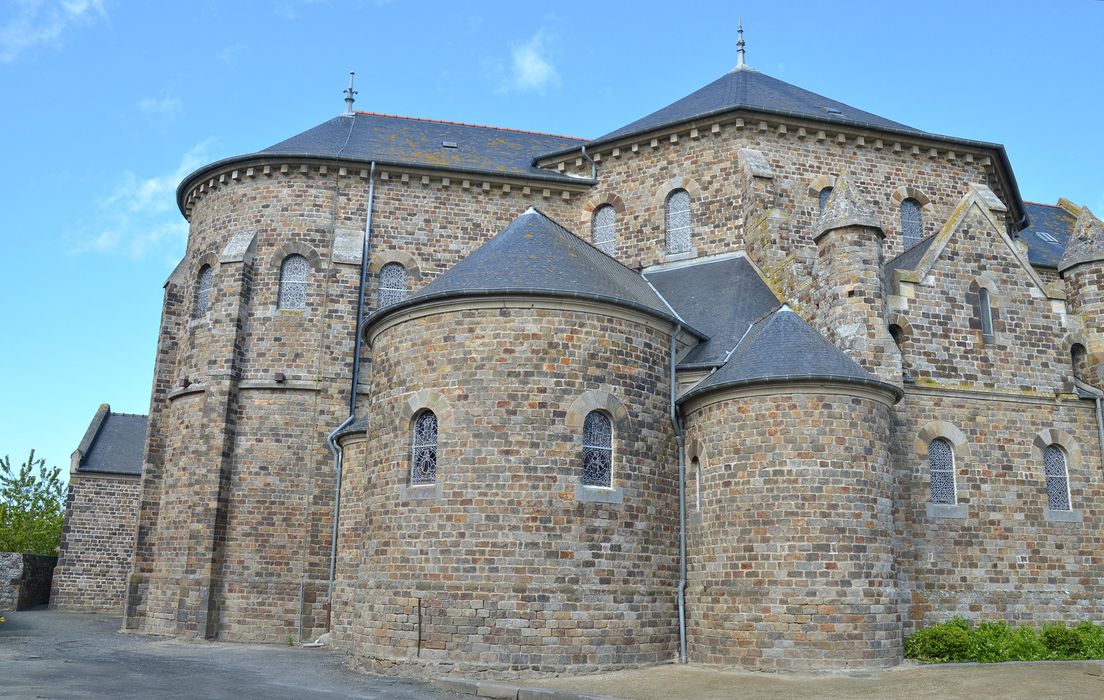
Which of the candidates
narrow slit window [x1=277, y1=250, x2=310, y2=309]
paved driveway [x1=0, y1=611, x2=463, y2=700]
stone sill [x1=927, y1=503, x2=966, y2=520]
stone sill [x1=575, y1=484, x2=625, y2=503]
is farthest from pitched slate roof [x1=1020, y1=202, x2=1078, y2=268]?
paved driveway [x1=0, y1=611, x2=463, y2=700]

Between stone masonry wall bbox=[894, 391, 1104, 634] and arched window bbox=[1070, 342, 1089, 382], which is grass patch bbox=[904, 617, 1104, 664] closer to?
stone masonry wall bbox=[894, 391, 1104, 634]

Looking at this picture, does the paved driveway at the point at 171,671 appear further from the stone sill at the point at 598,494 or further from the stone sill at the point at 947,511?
the stone sill at the point at 947,511

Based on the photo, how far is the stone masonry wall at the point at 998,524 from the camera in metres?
16.2

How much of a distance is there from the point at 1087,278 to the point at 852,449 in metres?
8.44

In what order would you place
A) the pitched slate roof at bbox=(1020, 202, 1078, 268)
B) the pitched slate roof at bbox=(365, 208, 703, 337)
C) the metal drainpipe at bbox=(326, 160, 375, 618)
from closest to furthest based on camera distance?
the pitched slate roof at bbox=(365, 208, 703, 337) < the metal drainpipe at bbox=(326, 160, 375, 618) < the pitched slate roof at bbox=(1020, 202, 1078, 268)

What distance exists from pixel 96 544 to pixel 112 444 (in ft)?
14.1

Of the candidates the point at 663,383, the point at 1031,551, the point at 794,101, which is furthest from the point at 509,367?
the point at 794,101

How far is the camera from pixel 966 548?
16484mm

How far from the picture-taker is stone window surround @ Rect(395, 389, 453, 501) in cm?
1438

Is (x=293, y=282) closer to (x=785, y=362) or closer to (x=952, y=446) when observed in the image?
(x=785, y=362)

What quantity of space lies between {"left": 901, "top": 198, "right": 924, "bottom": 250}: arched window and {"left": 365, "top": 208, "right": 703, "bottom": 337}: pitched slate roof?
755cm

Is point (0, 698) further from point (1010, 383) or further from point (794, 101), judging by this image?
point (794, 101)

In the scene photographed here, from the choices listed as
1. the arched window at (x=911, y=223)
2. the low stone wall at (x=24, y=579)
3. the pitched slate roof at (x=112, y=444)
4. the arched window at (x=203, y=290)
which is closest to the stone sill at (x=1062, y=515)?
the arched window at (x=911, y=223)

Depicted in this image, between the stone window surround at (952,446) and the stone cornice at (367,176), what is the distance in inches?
415
